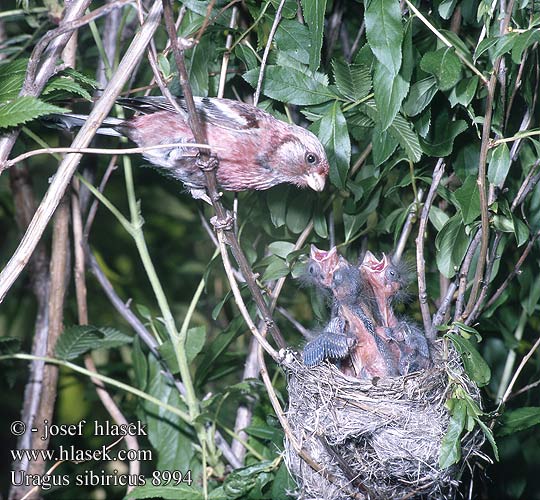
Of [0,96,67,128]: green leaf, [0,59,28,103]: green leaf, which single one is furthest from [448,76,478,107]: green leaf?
[0,59,28,103]: green leaf

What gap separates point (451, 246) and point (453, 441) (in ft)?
2.84

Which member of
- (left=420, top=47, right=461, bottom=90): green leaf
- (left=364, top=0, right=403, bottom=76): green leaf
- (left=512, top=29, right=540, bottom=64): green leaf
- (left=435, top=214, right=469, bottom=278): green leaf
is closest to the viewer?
(left=512, top=29, right=540, bottom=64): green leaf

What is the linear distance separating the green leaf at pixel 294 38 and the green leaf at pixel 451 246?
0.96 m

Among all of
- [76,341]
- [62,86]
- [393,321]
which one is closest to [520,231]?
[393,321]

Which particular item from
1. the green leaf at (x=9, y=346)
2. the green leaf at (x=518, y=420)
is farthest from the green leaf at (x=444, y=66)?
the green leaf at (x=9, y=346)

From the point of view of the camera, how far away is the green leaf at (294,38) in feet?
11.6

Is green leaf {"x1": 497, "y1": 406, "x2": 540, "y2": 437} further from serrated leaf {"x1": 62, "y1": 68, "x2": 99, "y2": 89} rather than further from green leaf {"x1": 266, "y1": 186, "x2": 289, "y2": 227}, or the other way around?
serrated leaf {"x1": 62, "y1": 68, "x2": 99, "y2": 89}

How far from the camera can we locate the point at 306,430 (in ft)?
11.5

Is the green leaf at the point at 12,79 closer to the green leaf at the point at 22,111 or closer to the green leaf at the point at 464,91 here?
the green leaf at the point at 22,111

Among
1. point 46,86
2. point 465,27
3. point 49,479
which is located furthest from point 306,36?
point 49,479

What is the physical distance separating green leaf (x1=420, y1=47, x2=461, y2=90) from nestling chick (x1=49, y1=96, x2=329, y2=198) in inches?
30.8

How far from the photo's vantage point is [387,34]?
2916mm

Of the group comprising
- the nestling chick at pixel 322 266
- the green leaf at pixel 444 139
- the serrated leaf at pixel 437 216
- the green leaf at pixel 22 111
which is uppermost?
the green leaf at pixel 22 111

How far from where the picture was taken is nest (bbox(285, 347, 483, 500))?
134 inches
